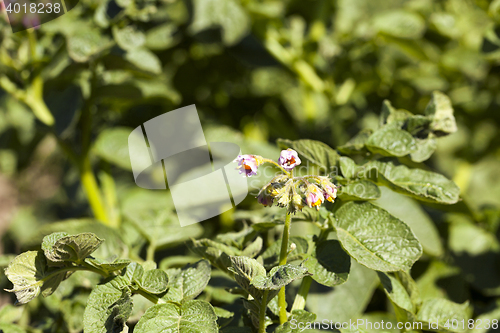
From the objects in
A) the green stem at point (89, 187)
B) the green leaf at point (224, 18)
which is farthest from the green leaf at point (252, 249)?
the green leaf at point (224, 18)

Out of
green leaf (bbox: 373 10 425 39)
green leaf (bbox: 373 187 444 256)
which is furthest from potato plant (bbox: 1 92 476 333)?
green leaf (bbox: 373 10 425 39)

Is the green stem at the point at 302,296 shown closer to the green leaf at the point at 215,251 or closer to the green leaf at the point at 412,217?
the green leaf at the point at 215,251

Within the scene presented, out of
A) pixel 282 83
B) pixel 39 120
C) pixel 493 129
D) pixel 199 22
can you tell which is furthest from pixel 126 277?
pixel 493 129

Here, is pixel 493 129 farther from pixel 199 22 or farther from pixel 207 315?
pixel 207 315

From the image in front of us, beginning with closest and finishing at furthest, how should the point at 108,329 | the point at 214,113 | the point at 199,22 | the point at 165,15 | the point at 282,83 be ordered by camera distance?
the point at 108,329 → the point at 199,22 → the point at 165,15 → the point at 214,113 → the point at 282,83

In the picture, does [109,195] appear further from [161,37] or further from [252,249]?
[252,249]

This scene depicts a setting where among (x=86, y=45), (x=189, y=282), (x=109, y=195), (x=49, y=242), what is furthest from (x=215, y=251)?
(x=109, y=195)
